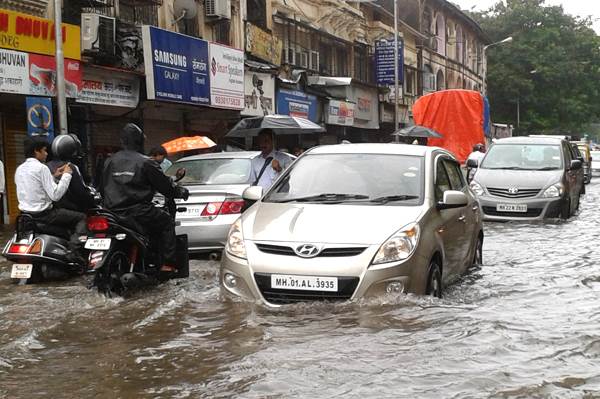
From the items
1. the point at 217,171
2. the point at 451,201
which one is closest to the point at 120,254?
the point at 451,201

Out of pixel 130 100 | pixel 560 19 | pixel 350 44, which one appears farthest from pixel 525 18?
pixel 130 100

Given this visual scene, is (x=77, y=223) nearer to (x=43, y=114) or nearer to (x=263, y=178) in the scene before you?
(x=263, y=178)

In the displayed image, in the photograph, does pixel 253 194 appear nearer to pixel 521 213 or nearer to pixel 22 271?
pixel 22 271

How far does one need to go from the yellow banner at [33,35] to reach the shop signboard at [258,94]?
689cm

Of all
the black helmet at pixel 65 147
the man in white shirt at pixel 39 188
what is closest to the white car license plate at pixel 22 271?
the man in white shirt at pixel 39 188

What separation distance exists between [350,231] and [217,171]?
4.86m

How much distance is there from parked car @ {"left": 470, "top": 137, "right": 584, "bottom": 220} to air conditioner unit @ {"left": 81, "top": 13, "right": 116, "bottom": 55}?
7.88 m

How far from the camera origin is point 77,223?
8484 millimetres

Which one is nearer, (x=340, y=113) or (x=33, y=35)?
(x=33, y=35)

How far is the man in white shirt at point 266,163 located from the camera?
9549 mm

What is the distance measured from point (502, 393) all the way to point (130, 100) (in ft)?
45.7

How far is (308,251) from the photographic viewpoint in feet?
19.0

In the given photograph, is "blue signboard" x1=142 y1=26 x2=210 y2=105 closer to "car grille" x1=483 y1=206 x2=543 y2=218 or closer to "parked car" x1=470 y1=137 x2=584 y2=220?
"parked car" x1=470 y1=137 x2=584 y2=220

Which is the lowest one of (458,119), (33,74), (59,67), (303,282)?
(303,282)
